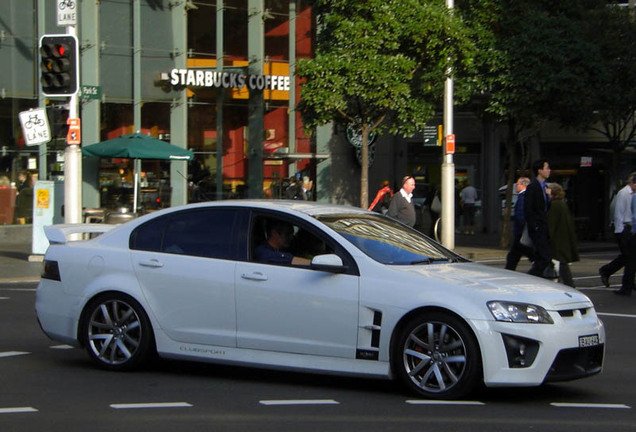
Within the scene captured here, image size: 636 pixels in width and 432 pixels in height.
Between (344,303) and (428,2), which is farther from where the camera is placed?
(428,2)

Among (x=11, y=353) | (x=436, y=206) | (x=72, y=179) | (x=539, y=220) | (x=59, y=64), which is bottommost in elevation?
(x=11, y=353)

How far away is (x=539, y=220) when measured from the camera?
1378 cm

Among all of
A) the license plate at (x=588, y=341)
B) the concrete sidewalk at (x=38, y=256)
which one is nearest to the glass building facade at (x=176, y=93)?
the concrete sidewalk at (x=38, y=256)

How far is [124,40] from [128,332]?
2098cm

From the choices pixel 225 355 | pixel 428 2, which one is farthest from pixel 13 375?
pixel 428 2

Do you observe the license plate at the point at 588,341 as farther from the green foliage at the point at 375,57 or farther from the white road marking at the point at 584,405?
the green foliage at the point at 375,57

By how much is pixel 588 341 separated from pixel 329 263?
1972mm

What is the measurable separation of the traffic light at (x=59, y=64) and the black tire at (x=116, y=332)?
10884mm

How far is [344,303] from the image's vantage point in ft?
25.0

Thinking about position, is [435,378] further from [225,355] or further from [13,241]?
[13,241]

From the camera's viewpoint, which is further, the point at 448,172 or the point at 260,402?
the point at 448,172

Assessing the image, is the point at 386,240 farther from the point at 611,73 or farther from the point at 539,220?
the point at 611,73

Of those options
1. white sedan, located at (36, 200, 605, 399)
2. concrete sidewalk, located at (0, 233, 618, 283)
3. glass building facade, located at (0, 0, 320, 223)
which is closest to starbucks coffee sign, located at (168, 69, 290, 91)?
glass building facade, located at (0, 0, 320, 223)

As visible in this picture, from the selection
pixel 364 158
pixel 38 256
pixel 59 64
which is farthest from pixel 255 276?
pixel 364 158
